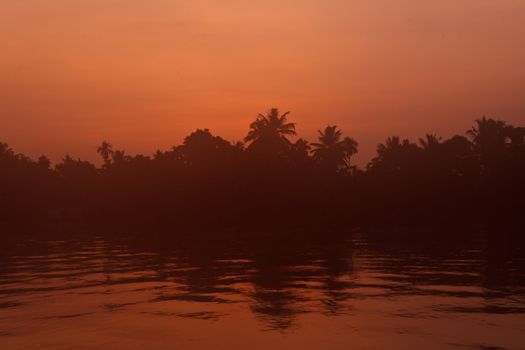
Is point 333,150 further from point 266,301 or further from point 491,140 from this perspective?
point 266,301

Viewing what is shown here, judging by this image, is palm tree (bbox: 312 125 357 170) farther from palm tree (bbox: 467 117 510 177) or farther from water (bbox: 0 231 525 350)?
water (bbox: 0 231 525 350)

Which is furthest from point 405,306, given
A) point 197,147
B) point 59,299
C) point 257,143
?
point 197,147

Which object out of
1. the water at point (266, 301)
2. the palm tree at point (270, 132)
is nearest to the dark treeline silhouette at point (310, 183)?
the palm tree at point (270, 132)

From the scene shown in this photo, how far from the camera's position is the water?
1330cm

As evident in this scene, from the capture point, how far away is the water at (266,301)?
13297mm

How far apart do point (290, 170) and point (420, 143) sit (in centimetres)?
1798

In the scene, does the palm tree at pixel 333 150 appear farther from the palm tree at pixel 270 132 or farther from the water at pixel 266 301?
the water at pixel 266 301

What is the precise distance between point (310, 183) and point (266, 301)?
56.1m

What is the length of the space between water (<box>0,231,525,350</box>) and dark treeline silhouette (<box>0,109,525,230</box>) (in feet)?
122

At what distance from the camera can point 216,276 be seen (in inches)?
949

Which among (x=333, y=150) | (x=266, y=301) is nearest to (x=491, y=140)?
(x=333, y=150)

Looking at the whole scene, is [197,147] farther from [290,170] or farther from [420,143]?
[420,143]

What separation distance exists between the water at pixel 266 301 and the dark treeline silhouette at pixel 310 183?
37.3 metres

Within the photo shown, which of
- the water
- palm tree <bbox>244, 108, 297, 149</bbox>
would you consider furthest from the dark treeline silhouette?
the water
